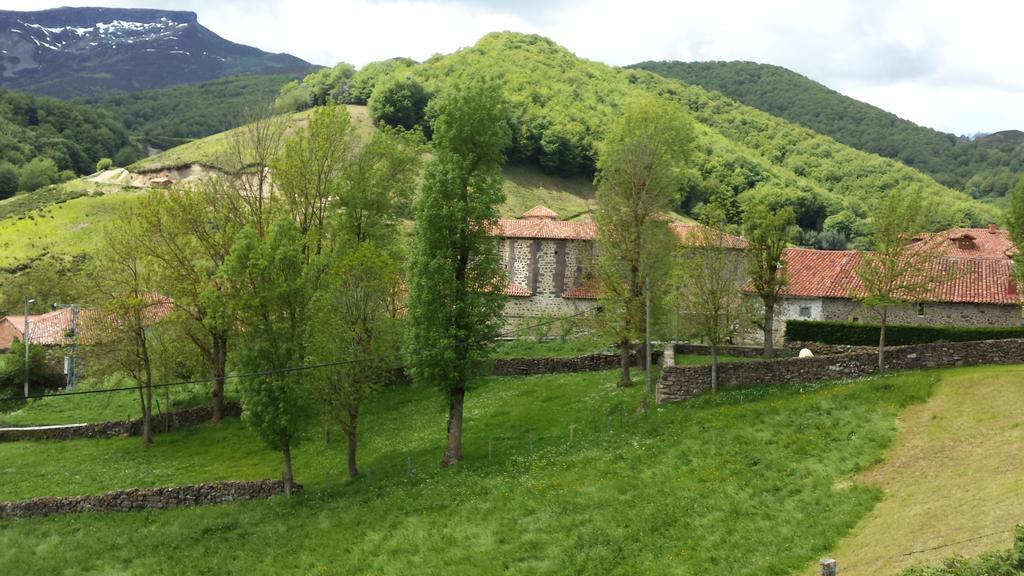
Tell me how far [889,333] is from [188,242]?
34.9m

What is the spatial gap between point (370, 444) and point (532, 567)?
14898 mm

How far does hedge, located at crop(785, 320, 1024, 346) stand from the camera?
3844 centimetres

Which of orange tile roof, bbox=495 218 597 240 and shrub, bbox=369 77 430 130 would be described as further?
shrub, bbox=369 77 430 130

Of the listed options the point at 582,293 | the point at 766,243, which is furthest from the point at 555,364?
the point at 582,293

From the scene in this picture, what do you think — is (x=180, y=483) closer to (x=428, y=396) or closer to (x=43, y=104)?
(x=428, y=396)

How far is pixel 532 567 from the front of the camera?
20.0 metres

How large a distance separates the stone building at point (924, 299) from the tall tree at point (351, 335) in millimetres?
21608

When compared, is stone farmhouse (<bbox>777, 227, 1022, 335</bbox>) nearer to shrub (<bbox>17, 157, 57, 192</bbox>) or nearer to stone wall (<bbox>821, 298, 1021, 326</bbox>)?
stone wall (<bbox>821, 298, 1021, 326</bbox>)

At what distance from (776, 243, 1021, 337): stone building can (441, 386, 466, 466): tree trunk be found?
64.3 ft

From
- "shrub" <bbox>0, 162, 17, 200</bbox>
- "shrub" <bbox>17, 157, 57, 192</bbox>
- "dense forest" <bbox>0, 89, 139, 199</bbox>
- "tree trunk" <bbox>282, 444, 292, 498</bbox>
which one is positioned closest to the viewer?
"tree trunk" <bbox>282, 444, 292, 498</bbox>

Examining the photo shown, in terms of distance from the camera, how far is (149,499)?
29656 mm

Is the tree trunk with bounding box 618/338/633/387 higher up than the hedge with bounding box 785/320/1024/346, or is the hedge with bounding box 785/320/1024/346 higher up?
the hedge with bounding box 785/320/1024/346

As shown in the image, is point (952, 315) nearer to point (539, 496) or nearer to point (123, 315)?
point (539, 496)

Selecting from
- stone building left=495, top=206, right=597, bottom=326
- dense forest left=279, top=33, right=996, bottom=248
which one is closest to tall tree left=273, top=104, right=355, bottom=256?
stone building left=495, top=206, right=597, bottom=326
